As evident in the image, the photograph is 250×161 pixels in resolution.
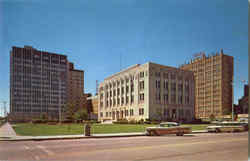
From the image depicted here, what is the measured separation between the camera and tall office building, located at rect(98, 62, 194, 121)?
62.7 meters

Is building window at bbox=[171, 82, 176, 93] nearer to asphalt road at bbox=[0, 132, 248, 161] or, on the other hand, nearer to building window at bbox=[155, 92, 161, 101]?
building window at bbox=[155, 92, 161, 101]

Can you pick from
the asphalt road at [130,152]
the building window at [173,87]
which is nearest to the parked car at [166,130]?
the asphalt road at [130,152]

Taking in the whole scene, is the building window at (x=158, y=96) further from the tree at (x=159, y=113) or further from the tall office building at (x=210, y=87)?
the tall office building at (x=210, y=87)

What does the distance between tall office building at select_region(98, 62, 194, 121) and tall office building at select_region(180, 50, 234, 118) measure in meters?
8.40

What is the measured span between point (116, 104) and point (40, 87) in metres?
55.4

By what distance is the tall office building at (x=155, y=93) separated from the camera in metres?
62.7

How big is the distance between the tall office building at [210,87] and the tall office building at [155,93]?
8403mm

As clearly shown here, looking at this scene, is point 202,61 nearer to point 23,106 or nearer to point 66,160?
point 66,160

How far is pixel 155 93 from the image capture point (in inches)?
2499

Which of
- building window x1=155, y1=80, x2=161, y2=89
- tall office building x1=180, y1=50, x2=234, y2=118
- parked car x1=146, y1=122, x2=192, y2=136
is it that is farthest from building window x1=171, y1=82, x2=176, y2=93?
parked car x1=146, y1=122, x2=192, y2=136

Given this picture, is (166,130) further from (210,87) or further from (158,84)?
(210,87)

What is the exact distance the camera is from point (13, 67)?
88.9 m

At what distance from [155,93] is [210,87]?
38.7 meters

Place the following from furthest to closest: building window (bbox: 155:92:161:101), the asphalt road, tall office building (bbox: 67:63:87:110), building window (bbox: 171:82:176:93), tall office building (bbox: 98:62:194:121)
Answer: tall office building (bbox: 67:63:87:110) < building window (bbox: 171:82:176:93) < building window (bbox: 155:92:161:101) < tall office building (bbox: 98:62:194:121) < the asphalt road
